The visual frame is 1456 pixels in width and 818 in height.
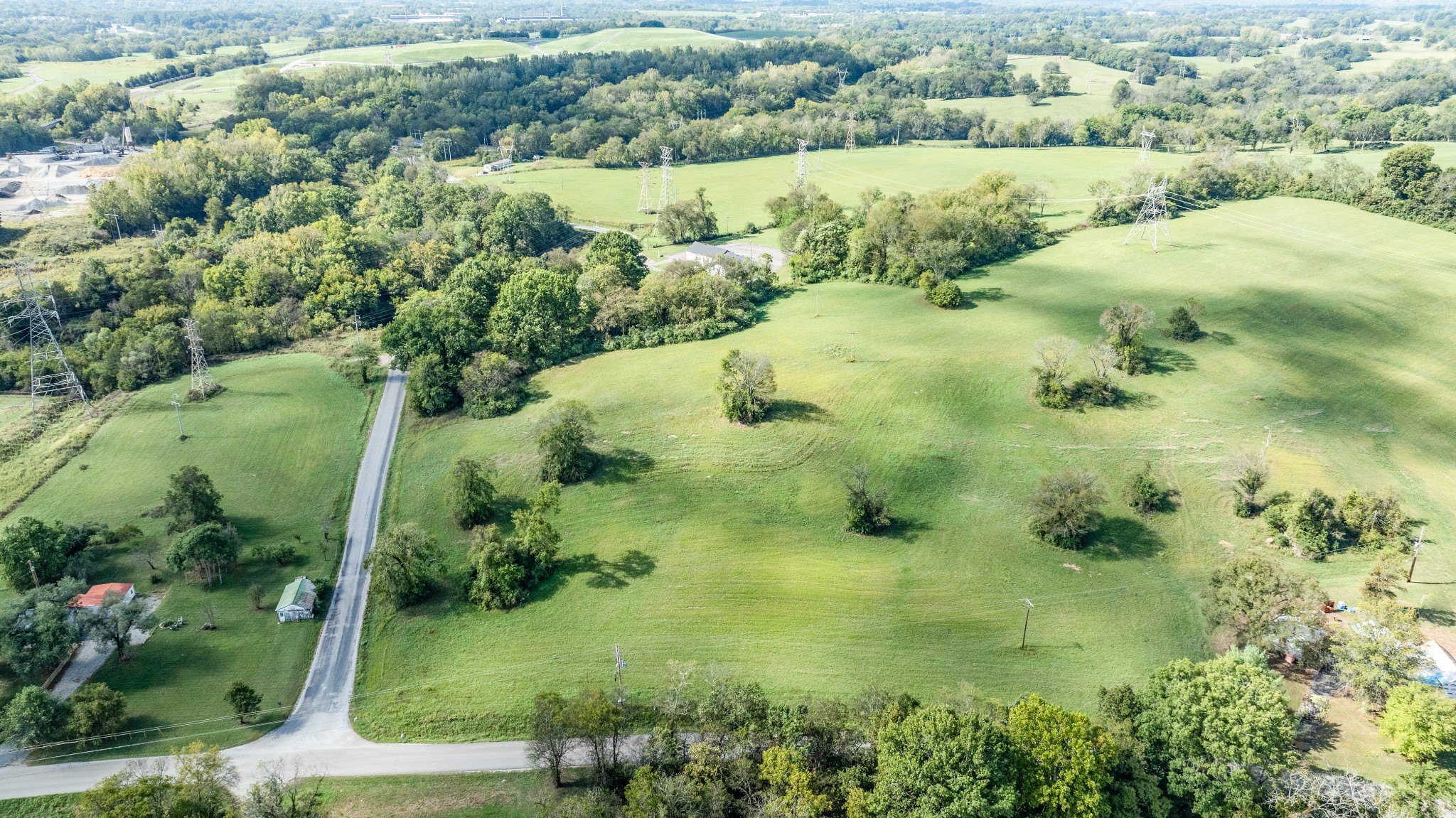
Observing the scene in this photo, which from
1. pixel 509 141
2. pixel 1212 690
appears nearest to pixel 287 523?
pixel 1212 690

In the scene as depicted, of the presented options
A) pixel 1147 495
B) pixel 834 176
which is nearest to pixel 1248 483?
pixel 1147 495

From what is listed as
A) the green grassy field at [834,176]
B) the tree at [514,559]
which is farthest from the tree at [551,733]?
the green grassy field at [834,176]

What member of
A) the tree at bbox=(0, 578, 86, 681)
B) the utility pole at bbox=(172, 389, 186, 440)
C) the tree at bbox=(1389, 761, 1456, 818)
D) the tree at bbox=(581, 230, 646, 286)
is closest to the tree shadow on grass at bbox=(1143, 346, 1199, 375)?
the tree at bbox=(1389, 761, 1456, 818)

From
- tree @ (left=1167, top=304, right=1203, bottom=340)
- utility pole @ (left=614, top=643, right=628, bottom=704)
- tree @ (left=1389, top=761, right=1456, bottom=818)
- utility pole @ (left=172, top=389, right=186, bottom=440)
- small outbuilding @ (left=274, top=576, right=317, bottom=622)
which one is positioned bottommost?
small outbuilding @ (left=274, top=576, right=317, bottom=622)

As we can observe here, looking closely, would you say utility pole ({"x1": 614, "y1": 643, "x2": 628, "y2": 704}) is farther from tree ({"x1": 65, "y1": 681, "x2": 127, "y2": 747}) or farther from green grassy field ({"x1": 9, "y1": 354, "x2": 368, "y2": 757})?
tree ({"x1": 65, "y1": 681, "x2": 127, "y2": 747})

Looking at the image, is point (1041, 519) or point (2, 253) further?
point (2, 253)

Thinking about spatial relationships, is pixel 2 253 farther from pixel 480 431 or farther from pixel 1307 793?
pixel 1307 793

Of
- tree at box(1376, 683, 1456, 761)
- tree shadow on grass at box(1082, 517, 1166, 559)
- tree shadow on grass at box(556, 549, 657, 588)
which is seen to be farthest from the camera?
tree shadow on grass at box(1082, 517, 1166, 559)
